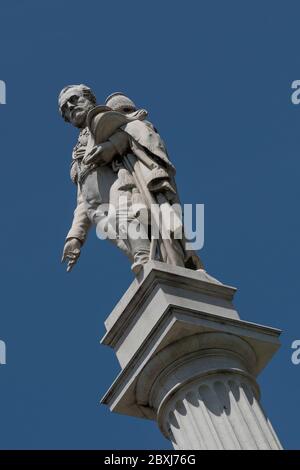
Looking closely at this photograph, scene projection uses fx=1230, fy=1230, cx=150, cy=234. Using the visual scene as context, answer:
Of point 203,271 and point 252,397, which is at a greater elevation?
point 203,271

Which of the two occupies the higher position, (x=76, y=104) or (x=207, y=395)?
(x=76, y=104)

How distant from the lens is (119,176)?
56.5ft

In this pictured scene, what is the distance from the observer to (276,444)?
14.5 metres

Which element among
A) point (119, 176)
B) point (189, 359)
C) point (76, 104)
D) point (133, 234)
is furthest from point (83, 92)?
point (189, 359)

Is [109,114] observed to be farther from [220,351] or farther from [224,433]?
[224,433]

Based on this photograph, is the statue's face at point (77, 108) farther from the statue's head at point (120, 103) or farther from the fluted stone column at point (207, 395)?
the fluted stone column at point (207, 395)

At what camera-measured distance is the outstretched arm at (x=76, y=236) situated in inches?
683

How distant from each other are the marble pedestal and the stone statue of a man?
89cm

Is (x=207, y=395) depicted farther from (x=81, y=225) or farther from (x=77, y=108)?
(x=77, y=108)

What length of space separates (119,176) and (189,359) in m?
3.38

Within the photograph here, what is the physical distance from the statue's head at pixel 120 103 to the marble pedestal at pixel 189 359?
11.4ft

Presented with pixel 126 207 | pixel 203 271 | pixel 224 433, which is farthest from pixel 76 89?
pixel 224 433
